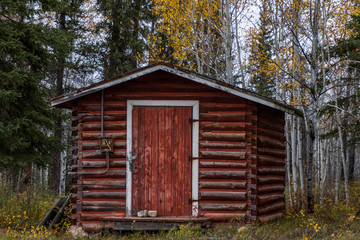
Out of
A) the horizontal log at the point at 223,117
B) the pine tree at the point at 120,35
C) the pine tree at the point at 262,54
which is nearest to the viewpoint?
the horizontal log at the point at 223,117

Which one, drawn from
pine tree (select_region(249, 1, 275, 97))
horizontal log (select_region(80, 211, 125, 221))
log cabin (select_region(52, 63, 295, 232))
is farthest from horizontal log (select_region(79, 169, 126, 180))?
pine tree (select_region(249, 1, 275, 97))

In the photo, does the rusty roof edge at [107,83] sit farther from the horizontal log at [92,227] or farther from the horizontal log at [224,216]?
the horizontal log at [224,216]

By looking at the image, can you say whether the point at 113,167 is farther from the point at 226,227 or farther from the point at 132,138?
the point at 226,227

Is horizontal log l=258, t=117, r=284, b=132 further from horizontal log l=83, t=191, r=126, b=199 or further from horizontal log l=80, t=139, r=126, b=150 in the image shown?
horizontal log l=83, t=191, r=126, b=199

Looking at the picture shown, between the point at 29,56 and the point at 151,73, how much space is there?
5.06 m

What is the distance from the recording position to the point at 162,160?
28.3ft

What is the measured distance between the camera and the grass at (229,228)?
7.63 meters

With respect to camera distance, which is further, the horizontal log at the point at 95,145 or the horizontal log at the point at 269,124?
the horizontal log at the point at 269,124

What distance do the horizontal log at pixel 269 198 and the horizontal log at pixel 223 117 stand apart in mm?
1822

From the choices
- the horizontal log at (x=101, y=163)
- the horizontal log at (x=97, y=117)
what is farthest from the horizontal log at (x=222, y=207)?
the horizontal log at (x=97, y=117)

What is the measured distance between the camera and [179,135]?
28.4 ft

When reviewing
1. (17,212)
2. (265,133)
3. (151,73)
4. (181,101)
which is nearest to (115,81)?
(151,73)

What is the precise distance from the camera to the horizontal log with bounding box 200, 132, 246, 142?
8648mm

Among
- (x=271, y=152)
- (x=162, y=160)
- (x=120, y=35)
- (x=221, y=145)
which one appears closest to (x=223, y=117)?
(x=221, y=145)
